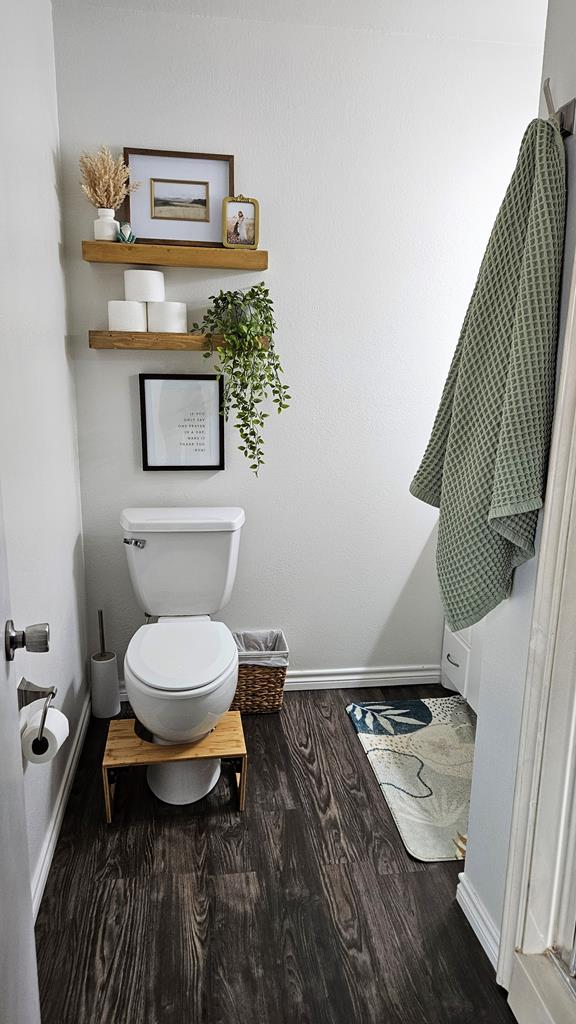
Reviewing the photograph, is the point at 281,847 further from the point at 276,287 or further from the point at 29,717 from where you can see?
the point at 276,287

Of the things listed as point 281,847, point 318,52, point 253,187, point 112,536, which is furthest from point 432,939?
point 318,52

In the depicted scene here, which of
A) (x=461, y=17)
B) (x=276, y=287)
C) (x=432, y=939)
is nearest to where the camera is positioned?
(x=432, y=939)

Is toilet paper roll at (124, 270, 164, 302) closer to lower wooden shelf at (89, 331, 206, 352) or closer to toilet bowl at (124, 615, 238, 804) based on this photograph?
lower wooden shelf at (89, 331, 206, 352)

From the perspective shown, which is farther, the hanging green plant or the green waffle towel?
the hanging green plant

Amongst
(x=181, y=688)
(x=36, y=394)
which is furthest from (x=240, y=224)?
(x=181, y=688)

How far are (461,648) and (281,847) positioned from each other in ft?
3.53

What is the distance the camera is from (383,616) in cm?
303

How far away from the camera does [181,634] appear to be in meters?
2.35

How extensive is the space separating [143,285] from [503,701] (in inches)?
68.4

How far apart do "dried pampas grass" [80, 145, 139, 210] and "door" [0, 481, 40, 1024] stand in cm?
164

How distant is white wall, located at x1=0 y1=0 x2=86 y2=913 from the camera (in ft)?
5.59

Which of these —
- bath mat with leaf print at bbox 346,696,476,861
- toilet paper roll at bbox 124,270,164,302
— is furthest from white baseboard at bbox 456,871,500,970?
toilet paper roll at bbox 124,270,164,302

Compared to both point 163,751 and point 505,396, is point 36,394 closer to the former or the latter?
point 163,751

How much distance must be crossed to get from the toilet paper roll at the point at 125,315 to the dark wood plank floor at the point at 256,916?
1484mm
